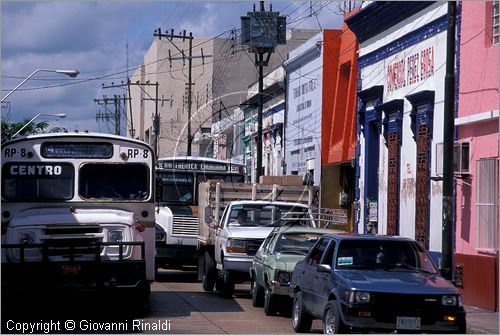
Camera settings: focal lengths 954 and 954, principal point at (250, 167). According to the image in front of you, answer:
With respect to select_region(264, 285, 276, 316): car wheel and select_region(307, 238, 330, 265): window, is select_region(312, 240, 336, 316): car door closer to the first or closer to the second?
select_region(307, 238, 330, 265): window

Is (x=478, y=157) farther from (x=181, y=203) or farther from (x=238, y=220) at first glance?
(x=181, y=203)

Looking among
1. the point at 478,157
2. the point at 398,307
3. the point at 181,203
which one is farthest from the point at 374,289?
the point at 181,203

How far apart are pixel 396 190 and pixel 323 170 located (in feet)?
32.3

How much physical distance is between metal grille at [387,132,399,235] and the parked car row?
9876mm

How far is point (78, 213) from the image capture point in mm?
16094

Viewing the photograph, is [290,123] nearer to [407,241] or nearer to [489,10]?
[489,10]

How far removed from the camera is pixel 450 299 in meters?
12.6

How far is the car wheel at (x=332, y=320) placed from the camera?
41.1 ft

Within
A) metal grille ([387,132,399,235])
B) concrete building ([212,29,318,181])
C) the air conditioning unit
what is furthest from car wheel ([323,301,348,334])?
concrete building ([212,29,318,181])

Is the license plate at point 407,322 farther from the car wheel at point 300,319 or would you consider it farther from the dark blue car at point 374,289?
the car wheel at point 300,319

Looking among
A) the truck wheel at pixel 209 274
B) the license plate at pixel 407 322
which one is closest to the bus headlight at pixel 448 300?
the license plate at pixel 407 322

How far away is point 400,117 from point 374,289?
13.7 meters

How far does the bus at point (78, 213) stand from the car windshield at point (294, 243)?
2567mm

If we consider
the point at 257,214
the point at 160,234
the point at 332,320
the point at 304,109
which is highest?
the point at 304,109
